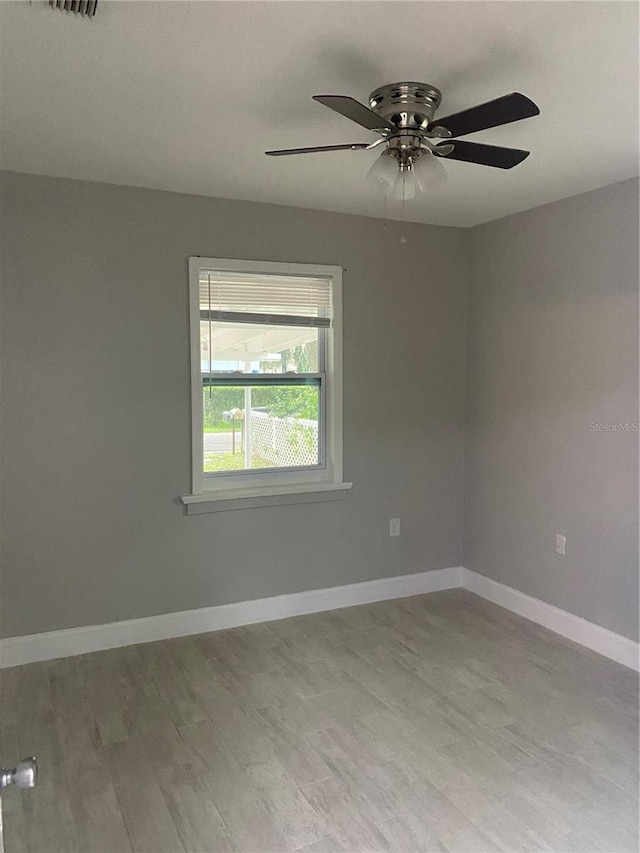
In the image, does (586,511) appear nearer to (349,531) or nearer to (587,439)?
(587,439)

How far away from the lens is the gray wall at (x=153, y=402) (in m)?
3.22

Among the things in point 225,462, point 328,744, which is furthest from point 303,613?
point 328,744

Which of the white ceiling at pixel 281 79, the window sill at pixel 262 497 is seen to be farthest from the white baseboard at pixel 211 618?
the white ceiling at pixel 281 79

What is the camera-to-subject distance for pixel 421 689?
10.0 ft

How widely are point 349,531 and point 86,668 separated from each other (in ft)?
5.56

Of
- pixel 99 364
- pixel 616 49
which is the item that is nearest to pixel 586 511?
pixel 616 49

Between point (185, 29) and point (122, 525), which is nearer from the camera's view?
point (185, 29)

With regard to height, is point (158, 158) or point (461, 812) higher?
point (158, 158)

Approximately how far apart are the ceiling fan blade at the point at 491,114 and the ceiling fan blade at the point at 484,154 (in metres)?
0.13

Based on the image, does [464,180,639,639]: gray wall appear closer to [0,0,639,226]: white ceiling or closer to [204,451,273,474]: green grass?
[0,0,639,226]: white ceiling

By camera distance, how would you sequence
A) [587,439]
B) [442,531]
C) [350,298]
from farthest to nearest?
[442,531]
[350,298]
[587,439]

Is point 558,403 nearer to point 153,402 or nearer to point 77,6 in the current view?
point 153,402

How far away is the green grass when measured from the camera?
3.77 meters

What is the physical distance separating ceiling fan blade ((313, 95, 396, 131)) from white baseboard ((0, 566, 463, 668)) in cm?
274
